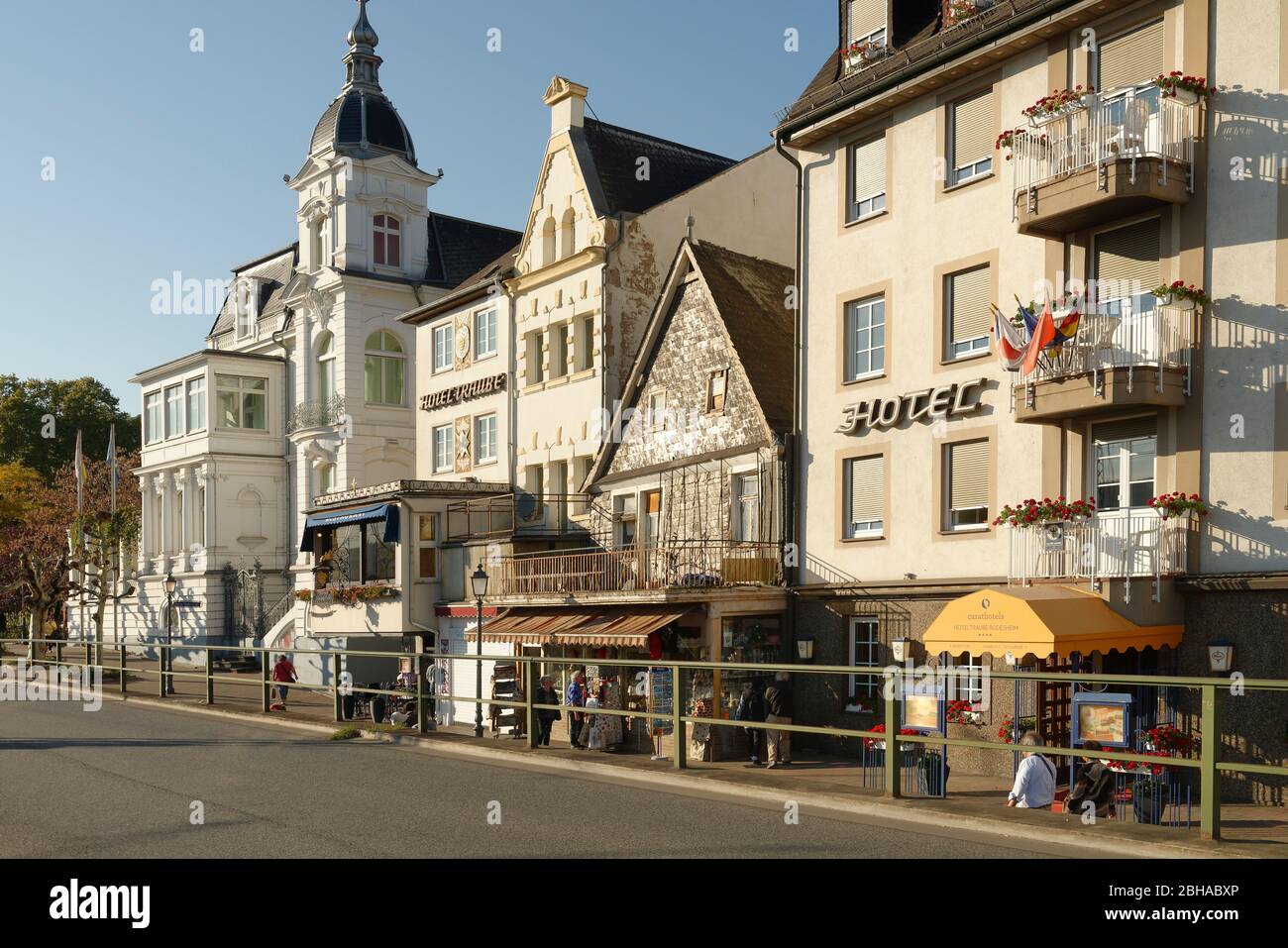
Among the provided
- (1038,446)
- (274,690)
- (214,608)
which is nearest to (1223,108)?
(1038,446)

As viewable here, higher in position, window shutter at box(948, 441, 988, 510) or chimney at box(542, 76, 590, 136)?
chimney at box(542, 76, 590, 136)

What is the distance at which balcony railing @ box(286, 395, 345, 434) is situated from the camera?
51.4m

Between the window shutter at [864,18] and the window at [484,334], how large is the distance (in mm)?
15954

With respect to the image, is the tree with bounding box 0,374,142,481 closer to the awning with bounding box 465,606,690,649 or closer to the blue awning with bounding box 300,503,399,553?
the blue awning with bounding box 300,503,399,553

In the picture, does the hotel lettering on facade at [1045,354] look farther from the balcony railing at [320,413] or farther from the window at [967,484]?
the balcony railing at [320,413]

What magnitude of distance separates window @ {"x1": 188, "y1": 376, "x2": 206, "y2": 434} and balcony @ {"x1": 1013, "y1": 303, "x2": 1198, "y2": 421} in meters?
44.3

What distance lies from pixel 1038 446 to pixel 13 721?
19.2 meters

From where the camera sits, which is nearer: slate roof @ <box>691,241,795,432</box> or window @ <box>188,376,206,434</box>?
slate roof @ <box>691,241,795,432</box>

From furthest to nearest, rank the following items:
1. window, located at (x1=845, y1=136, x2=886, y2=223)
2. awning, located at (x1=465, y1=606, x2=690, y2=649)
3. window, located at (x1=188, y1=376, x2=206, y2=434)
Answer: window, located at (x1=188, y1=376, x2=206, y2=434) < awning, located at (x1=465, y1=606, x2=690, y2=649) < window, located at (x1=845, y1=136, x2=886, y2=223)

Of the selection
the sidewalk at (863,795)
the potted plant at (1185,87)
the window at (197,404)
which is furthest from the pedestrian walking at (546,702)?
the window at (197,404)

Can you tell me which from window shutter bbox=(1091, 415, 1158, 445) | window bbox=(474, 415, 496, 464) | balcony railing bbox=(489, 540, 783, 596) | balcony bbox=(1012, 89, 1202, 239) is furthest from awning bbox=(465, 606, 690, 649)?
balcony bbox=(1012, 89, 1202, 239)

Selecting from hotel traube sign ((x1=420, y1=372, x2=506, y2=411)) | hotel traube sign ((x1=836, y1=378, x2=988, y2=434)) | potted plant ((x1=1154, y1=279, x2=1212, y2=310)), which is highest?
hotel traube sign ((x1=420, y1=372, x2=506, y2=411))

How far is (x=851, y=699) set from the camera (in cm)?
2328
